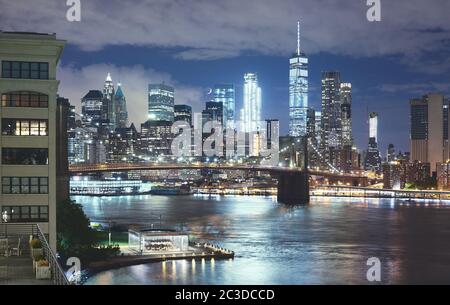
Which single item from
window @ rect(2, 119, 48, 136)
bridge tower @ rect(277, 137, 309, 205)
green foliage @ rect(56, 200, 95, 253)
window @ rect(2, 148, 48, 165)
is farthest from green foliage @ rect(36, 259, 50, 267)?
bridge tower @ rect(277, 137, 309, 205)

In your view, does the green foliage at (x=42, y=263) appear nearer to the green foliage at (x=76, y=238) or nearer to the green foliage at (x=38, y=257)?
the green foliage at (x=38, y=257)

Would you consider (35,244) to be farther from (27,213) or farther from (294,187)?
(294,187)

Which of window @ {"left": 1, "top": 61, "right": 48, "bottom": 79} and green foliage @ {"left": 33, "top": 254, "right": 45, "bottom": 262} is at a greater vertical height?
window @ {"left": 1, "top": 61, "right": 48, "bottom": 79}

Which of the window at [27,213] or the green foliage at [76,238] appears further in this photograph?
the green foliage at [76,238]

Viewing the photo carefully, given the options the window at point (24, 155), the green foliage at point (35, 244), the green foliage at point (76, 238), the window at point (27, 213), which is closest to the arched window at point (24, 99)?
the window at point (24, 155)

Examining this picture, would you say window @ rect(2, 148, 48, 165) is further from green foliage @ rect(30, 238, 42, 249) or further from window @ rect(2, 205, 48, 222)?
green foliage @ rect(30, 238, 42, 249)

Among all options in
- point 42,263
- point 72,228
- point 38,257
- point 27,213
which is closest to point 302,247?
point 72,228

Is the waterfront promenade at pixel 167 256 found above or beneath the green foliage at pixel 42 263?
beneath

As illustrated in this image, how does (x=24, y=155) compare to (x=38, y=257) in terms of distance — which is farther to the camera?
(x=24, y=155)
